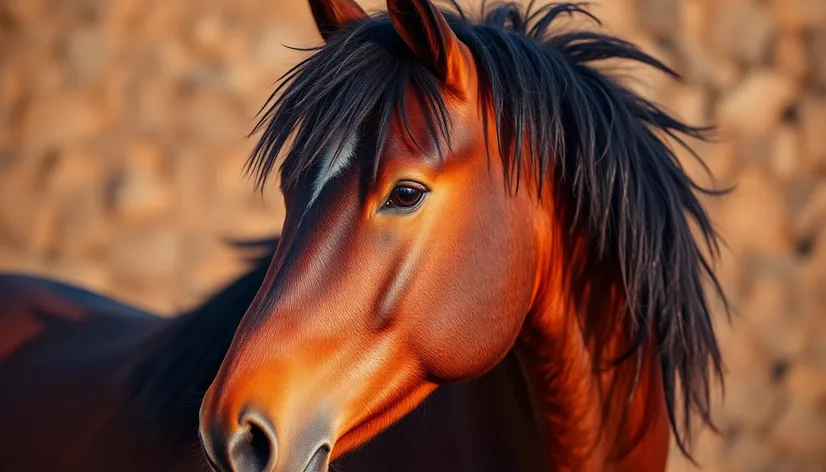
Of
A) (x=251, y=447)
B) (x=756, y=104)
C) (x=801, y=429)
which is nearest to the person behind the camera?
(x=251, y=447)

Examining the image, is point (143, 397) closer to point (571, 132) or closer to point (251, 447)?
point (251, 447)

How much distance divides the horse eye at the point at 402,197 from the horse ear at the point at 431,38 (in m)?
0.18

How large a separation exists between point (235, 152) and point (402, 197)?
3.14 meters

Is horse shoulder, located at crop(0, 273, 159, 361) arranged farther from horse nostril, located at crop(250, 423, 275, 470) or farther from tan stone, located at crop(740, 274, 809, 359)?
tan stone, located at crop(740, 274, 809, 359)

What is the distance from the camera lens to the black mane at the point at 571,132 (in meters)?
1.20

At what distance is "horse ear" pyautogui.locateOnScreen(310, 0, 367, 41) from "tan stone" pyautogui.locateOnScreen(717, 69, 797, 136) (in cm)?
283

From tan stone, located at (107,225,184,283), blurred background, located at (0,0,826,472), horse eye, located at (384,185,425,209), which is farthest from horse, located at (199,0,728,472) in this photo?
tan stone, located at (107,225,184,283)

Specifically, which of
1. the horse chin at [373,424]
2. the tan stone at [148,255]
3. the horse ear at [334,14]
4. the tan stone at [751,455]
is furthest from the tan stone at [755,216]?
the horse chin at [373,424]

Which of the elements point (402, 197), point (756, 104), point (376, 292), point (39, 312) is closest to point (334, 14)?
point (402, 197)

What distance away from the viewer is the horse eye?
3.78ft

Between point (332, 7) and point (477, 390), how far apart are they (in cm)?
68

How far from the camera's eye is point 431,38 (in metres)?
1.17

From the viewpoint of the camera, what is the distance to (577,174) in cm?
130

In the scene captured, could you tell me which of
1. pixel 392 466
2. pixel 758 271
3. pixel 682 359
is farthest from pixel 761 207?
pixel 392 466
